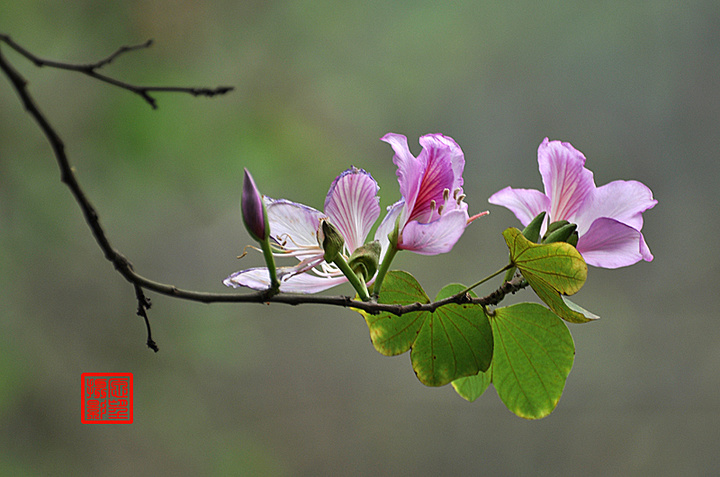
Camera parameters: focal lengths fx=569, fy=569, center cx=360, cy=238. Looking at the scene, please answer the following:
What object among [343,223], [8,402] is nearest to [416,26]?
[8,402]

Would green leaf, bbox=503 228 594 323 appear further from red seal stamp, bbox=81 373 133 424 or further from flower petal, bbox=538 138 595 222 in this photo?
red seal stamp, bbox=81 373 133 424

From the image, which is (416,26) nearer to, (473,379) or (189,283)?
(189,283)

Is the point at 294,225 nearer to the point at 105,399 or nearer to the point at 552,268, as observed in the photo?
the point at 552,268

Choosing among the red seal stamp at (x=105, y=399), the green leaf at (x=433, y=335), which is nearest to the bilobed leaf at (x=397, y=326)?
the green leaf at (x=433, y=335)

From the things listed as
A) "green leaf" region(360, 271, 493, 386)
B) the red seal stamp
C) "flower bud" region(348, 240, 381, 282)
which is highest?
"flower bud" region(348, 240, 381, 282)

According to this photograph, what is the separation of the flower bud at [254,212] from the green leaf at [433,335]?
0.09 metres

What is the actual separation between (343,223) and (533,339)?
0.41ft

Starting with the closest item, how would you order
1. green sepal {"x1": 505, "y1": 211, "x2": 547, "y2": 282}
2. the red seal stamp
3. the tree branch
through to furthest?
the tree branch, green sepal {"x1": 505, "y1": 211, "x2": 547, "y2": 282}, the red seal stamp

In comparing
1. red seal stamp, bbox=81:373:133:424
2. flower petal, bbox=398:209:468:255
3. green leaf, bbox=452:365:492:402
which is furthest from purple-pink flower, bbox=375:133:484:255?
red seal stamp, bbox=81:373:133:424

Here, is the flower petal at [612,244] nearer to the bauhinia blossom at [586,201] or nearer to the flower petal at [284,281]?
the bauhinia blossom at [586,201]

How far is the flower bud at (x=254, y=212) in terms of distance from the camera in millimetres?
235

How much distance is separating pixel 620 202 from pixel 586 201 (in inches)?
0.7

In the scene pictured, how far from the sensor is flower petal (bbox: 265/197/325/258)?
0.98ft

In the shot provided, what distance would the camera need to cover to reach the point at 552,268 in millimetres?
278
